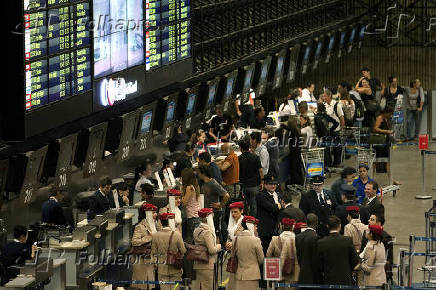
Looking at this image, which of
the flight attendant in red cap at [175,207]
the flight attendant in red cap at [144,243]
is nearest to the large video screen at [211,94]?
the flight attendant in red cap at [175,207]

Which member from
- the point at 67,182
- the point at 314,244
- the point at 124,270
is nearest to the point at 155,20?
the point at 67,182

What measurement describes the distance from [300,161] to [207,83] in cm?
256

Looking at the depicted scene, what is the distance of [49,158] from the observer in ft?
56.9

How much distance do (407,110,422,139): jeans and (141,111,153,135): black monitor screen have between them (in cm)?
1149

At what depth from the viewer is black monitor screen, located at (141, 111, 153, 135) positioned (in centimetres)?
2092

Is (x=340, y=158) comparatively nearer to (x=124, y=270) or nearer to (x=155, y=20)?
(x=155, y=20)

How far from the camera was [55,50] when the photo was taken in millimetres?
17031

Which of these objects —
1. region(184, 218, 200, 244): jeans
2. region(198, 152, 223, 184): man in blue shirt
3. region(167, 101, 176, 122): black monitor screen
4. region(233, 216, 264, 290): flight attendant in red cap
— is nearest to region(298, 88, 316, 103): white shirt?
region(167, 101, 176, 122): black monitor screen

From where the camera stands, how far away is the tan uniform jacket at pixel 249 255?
A: 566 inches

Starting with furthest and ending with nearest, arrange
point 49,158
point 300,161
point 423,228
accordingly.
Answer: point 300,161 → point 423,228 → point 49,158

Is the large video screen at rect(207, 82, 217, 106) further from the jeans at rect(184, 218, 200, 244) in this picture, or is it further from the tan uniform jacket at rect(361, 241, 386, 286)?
the tan uniform jacket at rect(361, 241, 386, 286)

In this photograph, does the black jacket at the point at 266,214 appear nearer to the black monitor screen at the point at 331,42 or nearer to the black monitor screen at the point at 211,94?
the black monitor screen at the point at 211,94

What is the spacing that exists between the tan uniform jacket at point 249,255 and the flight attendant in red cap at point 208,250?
1.56 ft

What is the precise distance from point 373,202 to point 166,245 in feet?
10.8
